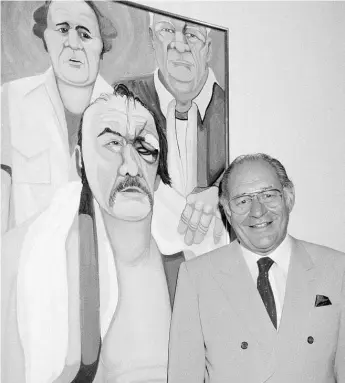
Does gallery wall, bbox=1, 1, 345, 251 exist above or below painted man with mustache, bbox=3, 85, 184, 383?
above

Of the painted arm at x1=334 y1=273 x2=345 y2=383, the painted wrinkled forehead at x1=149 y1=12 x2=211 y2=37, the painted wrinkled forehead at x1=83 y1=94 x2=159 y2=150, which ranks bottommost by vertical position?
the painted arm at x1=334 y1=273 x2=345 y2=383

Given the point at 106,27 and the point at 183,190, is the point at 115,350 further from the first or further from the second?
the point at 106,27

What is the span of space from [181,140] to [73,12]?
543 millimetres

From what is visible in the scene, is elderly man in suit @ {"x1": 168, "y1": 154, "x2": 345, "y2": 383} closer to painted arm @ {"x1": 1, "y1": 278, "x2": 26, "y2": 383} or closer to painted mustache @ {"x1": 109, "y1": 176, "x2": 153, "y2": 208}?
painted mustache @ {"x1": 109, "y1": 176, "x2": 153, "y2": 208}

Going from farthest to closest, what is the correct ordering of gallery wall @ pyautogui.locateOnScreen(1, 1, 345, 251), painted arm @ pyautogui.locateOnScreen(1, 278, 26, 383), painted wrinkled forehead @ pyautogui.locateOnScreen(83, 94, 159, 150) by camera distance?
gallery wall @ pyautogui.locateOnScreen(1, 1, 345, 251) < painted wrinkled forehead @ pyautogui.locateOnScreen(83, 94, 159, 150) < painted arm @ pyautogui.locateOnScreen(1, 278, 26, 383)

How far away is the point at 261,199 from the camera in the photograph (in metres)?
1.68

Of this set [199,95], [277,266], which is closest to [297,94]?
[199,95]

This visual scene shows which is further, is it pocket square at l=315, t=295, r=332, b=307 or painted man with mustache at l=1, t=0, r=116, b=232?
pocket square at l=315, t=295, r=332, b=307

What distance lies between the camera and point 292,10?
226 centimetres

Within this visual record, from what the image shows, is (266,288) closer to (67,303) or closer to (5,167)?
(67,303)

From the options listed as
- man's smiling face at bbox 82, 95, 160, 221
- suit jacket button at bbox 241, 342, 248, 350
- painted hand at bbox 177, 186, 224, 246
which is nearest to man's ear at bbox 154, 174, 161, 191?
man's smiling face at bbox 82, 95, 160, 221

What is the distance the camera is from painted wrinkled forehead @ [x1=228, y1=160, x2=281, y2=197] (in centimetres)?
168

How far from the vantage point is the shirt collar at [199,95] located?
1827 millimetres

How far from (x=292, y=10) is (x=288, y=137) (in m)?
0.53
